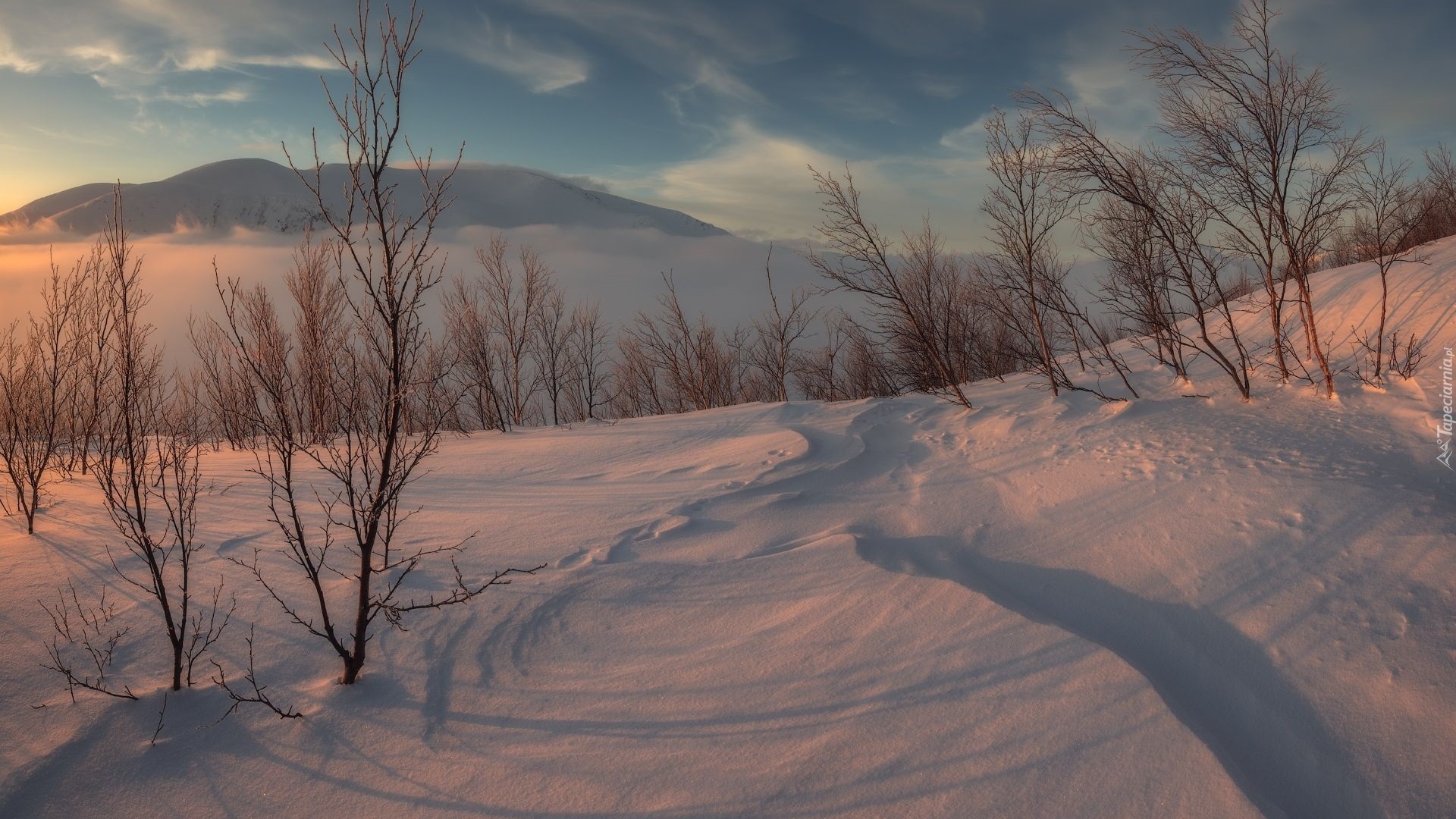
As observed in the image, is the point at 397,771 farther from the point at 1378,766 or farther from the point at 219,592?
the point at 1378,766

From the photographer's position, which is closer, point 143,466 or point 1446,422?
point 143,466

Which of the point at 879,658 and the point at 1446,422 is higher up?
the point at 1446,422

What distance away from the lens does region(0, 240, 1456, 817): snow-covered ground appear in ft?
9.32

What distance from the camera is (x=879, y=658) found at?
11.7 ft

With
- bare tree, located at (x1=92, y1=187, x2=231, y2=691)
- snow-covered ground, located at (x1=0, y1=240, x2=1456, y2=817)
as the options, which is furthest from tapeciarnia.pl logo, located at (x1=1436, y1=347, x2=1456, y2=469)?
bare tree, located at (x1=92, y1=187, x2=231, y2=691)

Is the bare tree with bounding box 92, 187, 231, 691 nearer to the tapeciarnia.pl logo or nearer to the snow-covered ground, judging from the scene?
the snow-covered ground

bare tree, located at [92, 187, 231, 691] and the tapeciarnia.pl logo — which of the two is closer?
bare tree, located at [92, 187, 231, 691]

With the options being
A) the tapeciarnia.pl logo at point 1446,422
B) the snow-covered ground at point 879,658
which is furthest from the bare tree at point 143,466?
the tapeciarnia.pl logo at point 1446,422

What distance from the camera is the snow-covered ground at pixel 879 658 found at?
2.84 meters

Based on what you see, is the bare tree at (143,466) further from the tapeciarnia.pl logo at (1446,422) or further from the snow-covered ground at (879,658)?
the tapeciarnia.pl logo at (1446,422)

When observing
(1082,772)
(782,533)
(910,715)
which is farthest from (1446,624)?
(782,533)

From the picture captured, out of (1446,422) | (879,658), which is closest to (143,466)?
(879,658)

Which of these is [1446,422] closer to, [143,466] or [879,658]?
[879,658]

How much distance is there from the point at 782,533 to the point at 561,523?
1791 mm
